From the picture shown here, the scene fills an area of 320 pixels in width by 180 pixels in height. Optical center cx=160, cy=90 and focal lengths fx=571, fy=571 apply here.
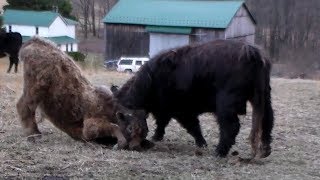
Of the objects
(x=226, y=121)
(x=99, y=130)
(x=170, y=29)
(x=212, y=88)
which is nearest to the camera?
(x=226, y=121)

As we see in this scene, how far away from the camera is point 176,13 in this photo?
39.2m

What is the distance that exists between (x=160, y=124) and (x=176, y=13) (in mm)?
31945

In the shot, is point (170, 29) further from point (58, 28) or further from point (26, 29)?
point (26, 29)

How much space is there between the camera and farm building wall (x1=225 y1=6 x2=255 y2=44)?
39088mm

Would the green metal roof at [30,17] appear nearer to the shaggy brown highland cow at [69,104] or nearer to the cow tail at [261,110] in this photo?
the shaggy brown highland cow at [69,104]

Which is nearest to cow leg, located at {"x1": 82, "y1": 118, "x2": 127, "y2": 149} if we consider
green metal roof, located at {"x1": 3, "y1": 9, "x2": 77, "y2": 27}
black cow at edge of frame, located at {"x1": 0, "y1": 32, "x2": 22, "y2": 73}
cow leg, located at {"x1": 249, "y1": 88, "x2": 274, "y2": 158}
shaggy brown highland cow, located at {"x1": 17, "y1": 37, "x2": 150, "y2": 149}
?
shaggy brown highland cow, located at {"x1": 17, "y1": 37, "x2": 150, "y2": 149}

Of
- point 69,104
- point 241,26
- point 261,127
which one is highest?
point 241,26

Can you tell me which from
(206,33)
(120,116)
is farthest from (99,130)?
(206,33)

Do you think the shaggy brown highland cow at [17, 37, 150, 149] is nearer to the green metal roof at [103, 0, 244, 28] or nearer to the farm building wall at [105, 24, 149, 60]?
the green metal roof at [103, 0, 244, 28]

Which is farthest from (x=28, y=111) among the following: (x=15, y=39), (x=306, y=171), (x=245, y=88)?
(x=15, y=39)

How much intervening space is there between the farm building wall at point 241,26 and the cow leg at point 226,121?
31609mm

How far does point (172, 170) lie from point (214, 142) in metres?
2.37

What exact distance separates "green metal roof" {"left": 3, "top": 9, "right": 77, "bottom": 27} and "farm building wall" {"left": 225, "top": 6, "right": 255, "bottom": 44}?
1843cm

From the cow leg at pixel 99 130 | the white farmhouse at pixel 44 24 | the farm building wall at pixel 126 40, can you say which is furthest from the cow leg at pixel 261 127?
the white farmhouse at pixel 44 24
